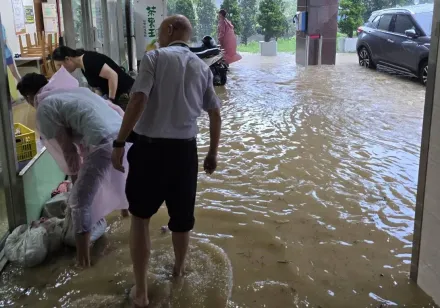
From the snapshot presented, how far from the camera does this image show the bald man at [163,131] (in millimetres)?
2355

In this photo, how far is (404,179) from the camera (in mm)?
4594

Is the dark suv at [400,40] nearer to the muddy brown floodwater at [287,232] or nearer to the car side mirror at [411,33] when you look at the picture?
the car side mirror at [411,33]

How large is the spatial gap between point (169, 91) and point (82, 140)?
0.94 meters

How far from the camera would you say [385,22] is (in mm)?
11039

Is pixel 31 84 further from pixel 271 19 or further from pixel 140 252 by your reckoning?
pixel 271 19

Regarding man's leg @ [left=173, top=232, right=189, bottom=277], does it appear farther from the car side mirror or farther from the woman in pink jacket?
the woman in pink jacket

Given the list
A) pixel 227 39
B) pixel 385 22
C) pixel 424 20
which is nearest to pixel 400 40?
pixel 424 20

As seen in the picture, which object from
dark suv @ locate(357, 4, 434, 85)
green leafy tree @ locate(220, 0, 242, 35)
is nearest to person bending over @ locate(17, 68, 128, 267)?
dark suv @ locate(357, 4, 434, 85)

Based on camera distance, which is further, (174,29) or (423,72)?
(423,72)

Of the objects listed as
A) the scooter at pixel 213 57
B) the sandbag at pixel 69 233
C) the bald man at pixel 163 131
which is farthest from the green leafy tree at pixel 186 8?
→ the bald man at pixel 163 131

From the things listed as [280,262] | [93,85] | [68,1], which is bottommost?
[280,262]

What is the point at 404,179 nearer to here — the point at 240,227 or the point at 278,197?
the point at 278,197

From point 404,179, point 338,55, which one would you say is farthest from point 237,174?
point 338,55

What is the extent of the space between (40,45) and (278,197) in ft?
23.0
